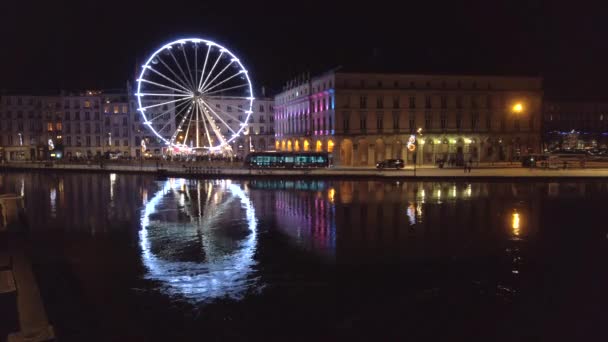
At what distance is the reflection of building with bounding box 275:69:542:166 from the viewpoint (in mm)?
74875

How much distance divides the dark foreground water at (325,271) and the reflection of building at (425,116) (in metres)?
44.6

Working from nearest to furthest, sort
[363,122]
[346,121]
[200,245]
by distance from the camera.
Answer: [200,245] → [346,121] → [363,122]

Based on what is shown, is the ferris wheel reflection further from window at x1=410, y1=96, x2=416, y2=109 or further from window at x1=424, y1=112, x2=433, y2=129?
window at x1=424, y1=112, x2=433, y2=129

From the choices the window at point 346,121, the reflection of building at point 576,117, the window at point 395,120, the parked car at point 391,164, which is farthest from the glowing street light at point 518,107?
the reflection of building at point 576,117

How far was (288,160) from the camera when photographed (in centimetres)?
6975

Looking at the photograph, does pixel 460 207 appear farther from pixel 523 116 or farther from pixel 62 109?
pixel 62 109

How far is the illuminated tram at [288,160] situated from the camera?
68656 millimetres

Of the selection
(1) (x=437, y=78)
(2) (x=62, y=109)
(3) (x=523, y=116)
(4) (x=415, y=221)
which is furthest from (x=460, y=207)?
(2) (x=62, y=109)

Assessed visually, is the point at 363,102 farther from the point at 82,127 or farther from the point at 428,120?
the point at 82,127

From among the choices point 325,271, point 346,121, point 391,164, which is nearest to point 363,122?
point 346,121

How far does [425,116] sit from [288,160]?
75.2ft

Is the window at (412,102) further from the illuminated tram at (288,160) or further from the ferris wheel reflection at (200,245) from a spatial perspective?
the ferris wheel reflection at (200,245)

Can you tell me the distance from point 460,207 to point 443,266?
14166mm

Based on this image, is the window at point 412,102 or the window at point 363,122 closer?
the window at point 363,122
